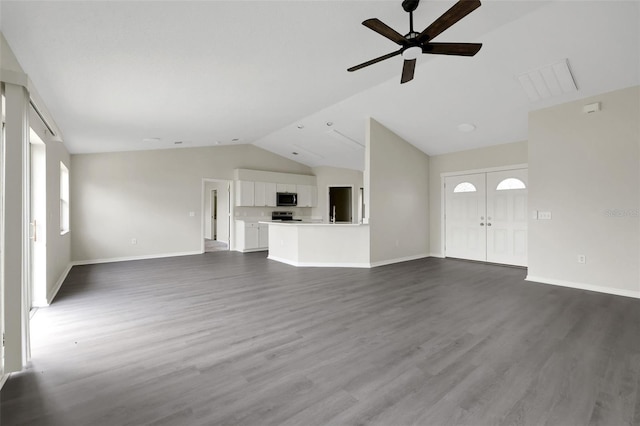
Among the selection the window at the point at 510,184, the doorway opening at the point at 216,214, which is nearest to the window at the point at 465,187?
the window at the point at 510,184

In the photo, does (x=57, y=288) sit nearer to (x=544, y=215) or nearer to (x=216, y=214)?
(x=216, y=214)

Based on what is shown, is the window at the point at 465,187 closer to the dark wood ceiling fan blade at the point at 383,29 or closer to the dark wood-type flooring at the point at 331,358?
the dark wood-type flooring at the point at 331,358

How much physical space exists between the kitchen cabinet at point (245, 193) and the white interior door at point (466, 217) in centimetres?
531

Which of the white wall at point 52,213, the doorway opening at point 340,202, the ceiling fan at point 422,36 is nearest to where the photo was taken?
the ceiling fan at point 422,36

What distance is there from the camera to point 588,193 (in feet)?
14.1

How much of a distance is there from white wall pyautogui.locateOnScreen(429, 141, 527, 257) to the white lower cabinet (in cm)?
469

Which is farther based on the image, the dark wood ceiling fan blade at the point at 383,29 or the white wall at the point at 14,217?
Result: the dark wood ceiling fan blade at the point at 383,29

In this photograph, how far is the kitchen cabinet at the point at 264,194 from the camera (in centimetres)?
875

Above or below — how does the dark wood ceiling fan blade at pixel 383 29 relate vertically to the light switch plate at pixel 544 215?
above

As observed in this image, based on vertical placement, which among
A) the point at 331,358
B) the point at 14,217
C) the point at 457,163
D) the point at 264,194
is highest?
the point at 457,163

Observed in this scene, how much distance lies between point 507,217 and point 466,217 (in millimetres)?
836

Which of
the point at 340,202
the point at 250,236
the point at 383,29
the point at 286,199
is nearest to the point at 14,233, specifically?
the point at 383,29

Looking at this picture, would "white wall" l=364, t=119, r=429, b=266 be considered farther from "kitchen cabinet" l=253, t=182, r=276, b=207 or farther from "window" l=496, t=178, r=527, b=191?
"kitchen cabinet" l=253, t=182, r=276, b=207

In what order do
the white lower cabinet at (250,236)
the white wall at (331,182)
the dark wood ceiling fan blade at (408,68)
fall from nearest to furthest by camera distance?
the dark wood ceiling fan blade at (408,68) < the white lower cabinet at (250,236) < the white wall at (331,182)
